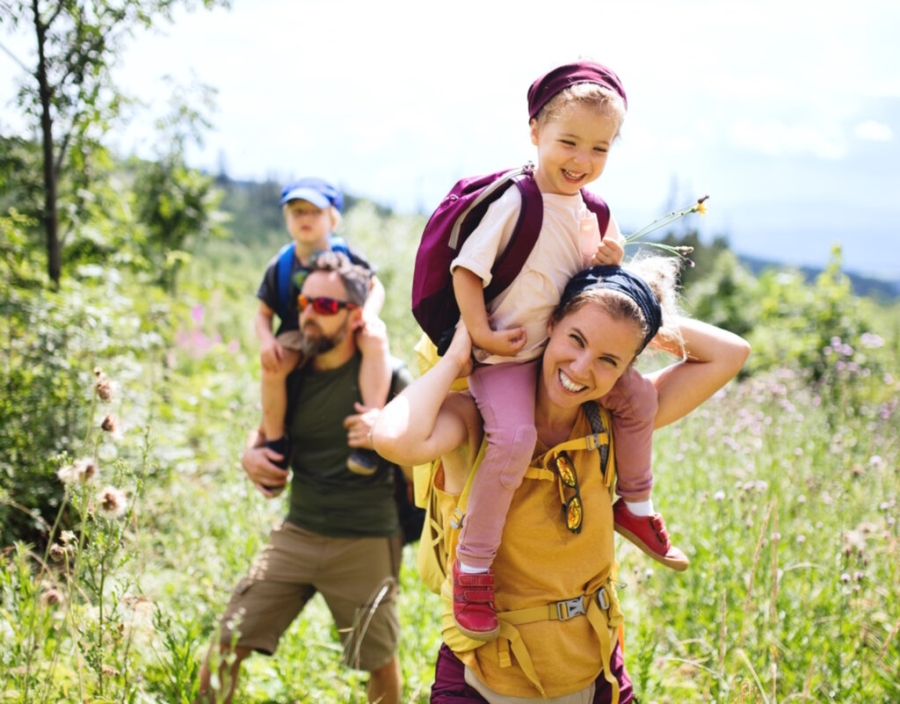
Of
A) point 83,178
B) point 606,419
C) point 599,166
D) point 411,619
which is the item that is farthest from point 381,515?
point 83,178

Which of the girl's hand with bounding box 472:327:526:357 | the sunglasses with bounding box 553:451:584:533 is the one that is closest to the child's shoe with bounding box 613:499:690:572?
the sunglasses with bounding box 553:451:584:533

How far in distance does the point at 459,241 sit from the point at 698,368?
801 mm

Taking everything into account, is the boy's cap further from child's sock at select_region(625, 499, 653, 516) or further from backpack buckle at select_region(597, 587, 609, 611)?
backpack buckle at select_region(597, 587, 609, 611)

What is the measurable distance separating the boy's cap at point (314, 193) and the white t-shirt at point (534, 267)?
1938 millimetres

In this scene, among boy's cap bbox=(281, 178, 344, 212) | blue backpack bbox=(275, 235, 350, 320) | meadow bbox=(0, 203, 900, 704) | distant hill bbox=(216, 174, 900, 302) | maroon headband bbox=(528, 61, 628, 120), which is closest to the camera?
maroon headband bbox=(528, 61, 628, 120)

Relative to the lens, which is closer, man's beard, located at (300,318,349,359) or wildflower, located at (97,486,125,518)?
wildflower, located at (97,486,125,518)

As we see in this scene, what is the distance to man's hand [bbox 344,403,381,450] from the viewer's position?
2.96 meters

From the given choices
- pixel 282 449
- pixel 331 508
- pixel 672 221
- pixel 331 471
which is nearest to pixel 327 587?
pixel 331 508

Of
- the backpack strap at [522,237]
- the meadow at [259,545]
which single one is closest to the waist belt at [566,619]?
the meadow at [259,545]

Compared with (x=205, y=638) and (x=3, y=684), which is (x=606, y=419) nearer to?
(x=3, y=684)

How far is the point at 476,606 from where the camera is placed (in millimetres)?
1849

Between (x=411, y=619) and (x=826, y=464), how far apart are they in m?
2.89

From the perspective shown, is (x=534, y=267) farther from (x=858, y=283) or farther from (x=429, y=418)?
(x=858, y=283)

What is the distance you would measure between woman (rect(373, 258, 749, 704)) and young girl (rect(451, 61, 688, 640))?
50mm
